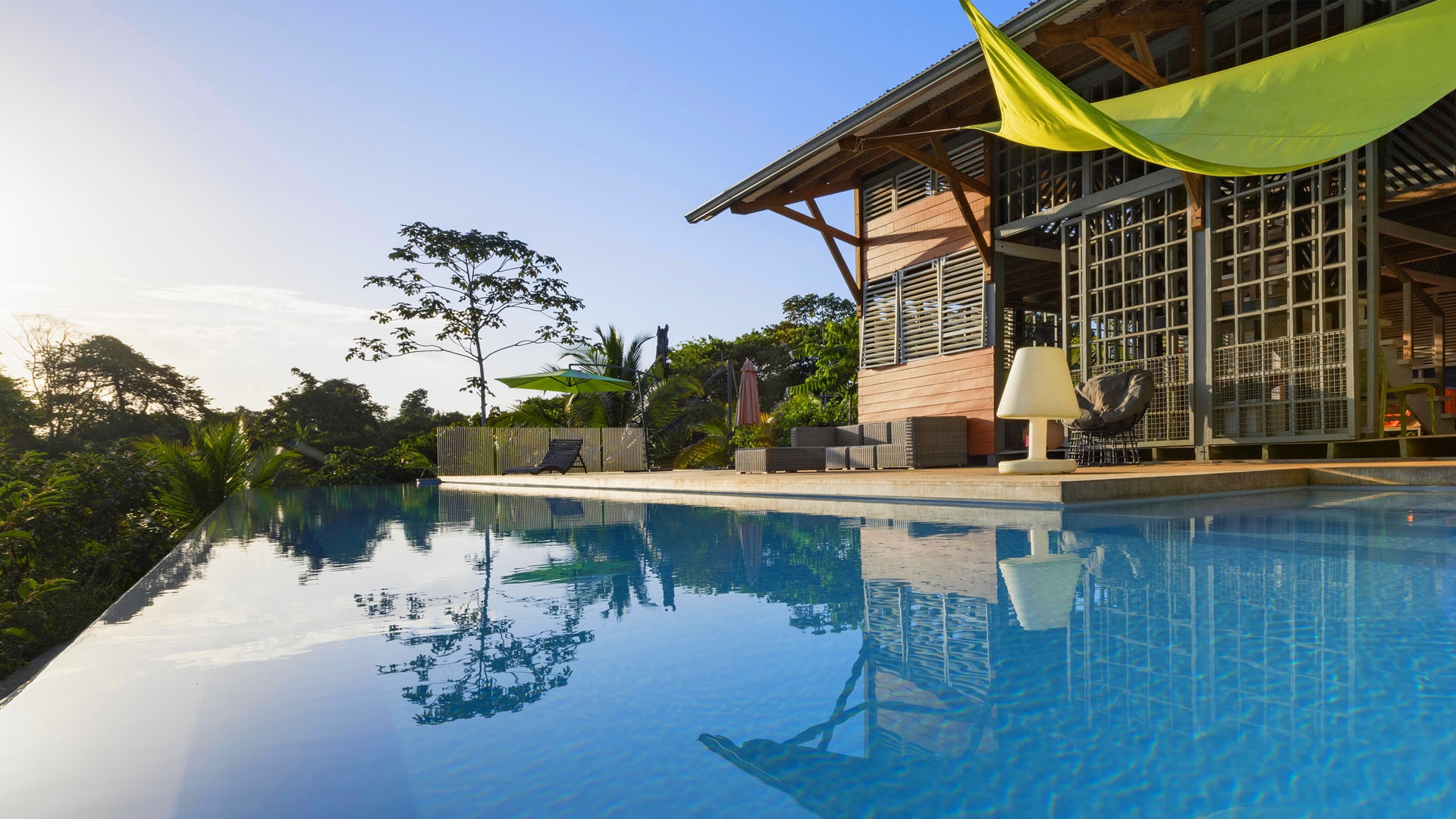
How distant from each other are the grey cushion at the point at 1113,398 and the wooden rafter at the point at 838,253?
15.0ft

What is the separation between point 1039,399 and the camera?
7285 mm

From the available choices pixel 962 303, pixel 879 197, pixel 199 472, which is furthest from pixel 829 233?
pixel 199 472

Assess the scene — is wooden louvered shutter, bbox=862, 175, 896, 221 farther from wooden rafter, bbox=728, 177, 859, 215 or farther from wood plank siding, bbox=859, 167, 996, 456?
wooden rafter, bbox=728, 177, 859, 215

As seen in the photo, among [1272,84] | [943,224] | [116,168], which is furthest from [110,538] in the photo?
[1272,84]

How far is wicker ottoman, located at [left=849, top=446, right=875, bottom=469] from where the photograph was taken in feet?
35.5

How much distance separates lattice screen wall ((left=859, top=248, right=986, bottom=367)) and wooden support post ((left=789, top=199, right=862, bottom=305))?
0.23 m

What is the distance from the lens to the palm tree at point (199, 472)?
11242mm

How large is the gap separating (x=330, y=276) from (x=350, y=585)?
18523mm

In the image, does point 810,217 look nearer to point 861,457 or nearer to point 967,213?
point 967,213

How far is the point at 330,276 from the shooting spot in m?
19.8

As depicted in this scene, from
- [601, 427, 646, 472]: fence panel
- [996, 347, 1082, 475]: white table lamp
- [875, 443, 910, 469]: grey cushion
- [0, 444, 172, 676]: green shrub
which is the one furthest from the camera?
[601, 427, 646, 472]: fence panel

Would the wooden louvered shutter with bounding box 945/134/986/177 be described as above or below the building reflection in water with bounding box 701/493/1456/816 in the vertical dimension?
above

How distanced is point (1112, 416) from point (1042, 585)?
5.98 m

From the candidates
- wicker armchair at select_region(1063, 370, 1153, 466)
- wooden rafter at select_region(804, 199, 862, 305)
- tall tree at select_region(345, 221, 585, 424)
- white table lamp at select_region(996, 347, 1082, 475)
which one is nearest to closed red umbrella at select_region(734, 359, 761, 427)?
wooden rafter at select_region(804, 199, 862, 305)
